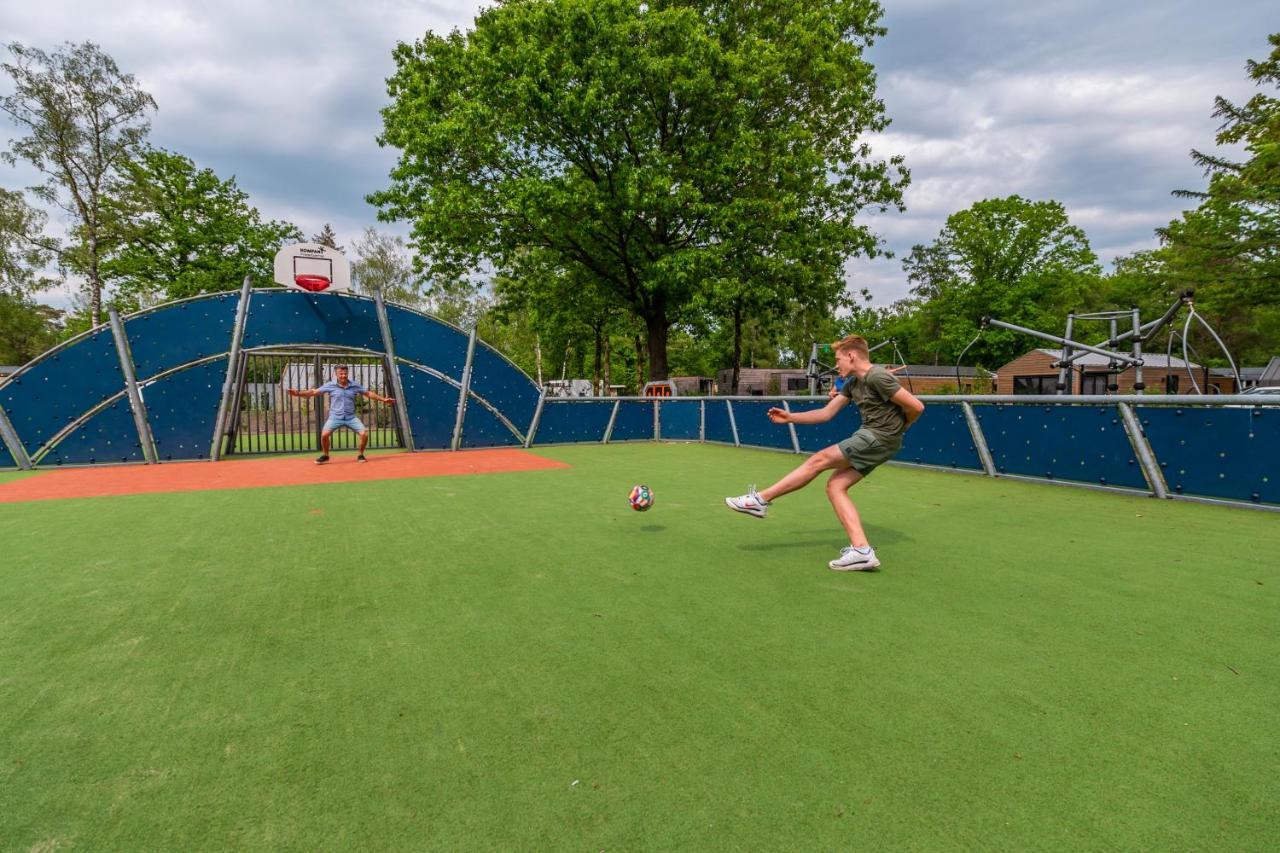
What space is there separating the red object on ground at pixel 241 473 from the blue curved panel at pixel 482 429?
1544mm

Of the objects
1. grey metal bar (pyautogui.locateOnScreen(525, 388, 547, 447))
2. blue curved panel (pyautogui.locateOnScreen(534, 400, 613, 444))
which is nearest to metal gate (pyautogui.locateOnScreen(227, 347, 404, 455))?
grey metal bar (pyautogui.locateOnScreen(525, 388, 547, 447))

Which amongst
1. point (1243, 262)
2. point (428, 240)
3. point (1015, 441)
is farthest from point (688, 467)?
point (1243, 262)

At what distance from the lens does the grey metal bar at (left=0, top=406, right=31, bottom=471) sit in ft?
38.6

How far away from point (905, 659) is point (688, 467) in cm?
873

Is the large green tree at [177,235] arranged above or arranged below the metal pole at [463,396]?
above

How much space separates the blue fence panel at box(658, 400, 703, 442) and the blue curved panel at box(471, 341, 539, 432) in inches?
171

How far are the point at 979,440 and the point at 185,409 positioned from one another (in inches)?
646

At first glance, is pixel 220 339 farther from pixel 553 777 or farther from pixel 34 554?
pixel 553 777

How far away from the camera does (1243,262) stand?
86.8ft

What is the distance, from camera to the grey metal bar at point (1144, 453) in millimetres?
7598

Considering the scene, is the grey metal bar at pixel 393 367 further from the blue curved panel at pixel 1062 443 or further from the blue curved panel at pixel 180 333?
the blue curved panel at pixel 1062 443

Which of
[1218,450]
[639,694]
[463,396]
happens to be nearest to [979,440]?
[1218,450]

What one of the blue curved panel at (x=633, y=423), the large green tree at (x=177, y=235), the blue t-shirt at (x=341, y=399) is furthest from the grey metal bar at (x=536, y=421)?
the large green tree at (x=177, y=235)

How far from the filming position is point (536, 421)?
16.8 meters
